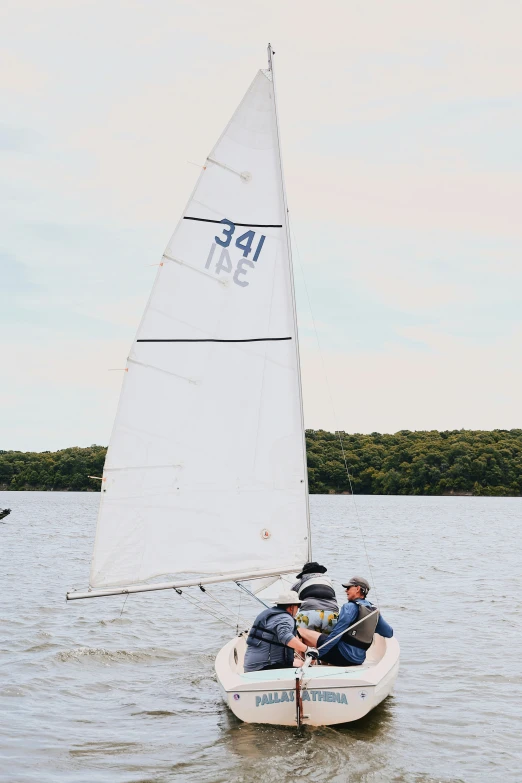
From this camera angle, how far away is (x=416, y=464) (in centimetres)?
11694

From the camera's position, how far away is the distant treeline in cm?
11419

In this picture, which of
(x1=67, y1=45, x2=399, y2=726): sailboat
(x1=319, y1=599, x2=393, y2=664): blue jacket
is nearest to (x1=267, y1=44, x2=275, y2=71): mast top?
(x1=67, y1=45, x2=399, y2=726): sailboat

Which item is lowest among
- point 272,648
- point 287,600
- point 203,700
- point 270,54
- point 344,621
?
point 203,700

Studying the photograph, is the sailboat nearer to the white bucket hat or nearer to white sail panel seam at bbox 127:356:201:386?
white sail panel seam at bbox 127:356:201:386

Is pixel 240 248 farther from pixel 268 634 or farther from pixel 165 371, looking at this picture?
pixel 268 634

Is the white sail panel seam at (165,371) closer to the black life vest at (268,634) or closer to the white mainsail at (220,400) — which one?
the white mainsail at (220,400)

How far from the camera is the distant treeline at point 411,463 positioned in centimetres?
11419

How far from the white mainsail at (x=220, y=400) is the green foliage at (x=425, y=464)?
95703mm

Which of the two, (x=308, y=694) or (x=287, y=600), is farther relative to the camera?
(x=287, y=600)

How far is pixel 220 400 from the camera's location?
1231cm

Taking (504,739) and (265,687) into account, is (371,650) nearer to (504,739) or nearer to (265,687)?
(504,739)

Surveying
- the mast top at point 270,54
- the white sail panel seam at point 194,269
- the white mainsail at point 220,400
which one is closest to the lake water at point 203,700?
the white mainsail at point 220,400

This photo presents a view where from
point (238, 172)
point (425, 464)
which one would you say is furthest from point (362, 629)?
point (425, 464)

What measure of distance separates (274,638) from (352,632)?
93 centimetres
